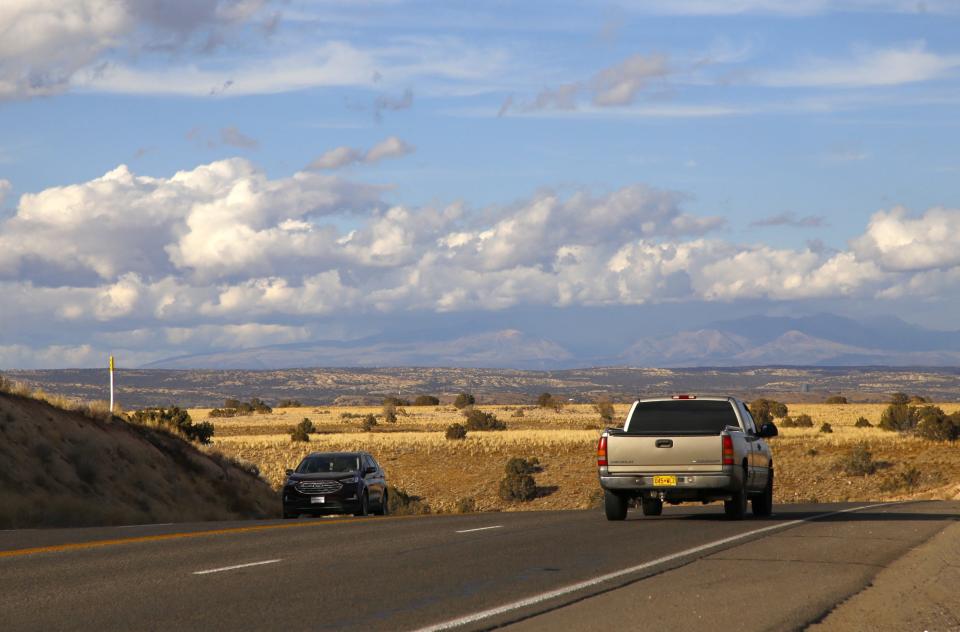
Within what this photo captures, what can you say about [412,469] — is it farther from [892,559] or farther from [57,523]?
[892,559]

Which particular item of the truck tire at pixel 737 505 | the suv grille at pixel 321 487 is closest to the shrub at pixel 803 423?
the suv grille at pixel 321 487

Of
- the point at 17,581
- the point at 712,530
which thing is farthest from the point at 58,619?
the point at 712,530

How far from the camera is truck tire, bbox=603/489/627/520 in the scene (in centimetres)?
2312

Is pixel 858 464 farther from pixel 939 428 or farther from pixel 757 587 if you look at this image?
pixel 757 587

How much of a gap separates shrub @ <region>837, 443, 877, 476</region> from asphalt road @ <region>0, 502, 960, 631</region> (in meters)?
37.7

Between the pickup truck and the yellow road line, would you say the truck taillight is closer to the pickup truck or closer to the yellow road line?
the pickup truck

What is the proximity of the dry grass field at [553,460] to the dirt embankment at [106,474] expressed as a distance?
10.6 meters

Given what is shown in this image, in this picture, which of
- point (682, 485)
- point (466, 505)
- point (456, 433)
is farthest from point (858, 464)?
point (682, 485)

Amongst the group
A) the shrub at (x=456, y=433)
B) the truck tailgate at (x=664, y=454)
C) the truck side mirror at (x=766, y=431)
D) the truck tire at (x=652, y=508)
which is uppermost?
the truck side mirror at (x=766, y=431)

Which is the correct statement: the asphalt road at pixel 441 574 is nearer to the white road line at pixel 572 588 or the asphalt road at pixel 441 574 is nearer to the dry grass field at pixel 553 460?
the white road line at pixel 572 588

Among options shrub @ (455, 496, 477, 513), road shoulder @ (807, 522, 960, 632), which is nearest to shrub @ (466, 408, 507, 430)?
shrub @ (455, 496, 477, 513)

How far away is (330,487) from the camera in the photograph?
29438 millimetres

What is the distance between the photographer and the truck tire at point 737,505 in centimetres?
2339

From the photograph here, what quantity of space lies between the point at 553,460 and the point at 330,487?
3870cm
